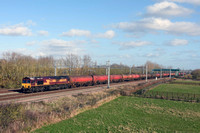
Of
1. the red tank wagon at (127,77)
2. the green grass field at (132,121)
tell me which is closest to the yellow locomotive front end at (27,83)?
the green grass field at (132,121)

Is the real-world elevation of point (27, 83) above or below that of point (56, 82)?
above

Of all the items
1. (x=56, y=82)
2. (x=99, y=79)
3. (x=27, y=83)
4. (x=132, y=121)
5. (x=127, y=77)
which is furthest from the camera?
(x=127, y=77)

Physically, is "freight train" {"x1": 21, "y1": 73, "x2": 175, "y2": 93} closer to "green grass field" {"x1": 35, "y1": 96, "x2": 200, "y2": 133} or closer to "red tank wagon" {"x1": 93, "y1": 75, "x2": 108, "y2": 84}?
"red tank wagon" {"x1": 93, "y1": 75, "x2": 108, "y2": 84}

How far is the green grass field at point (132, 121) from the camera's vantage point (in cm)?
1744

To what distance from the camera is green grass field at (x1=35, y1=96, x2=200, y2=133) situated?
17438mm

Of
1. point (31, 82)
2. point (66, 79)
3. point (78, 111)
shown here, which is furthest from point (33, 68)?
point (78, 111)

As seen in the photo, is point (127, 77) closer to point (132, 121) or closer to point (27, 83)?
point (27, 83)

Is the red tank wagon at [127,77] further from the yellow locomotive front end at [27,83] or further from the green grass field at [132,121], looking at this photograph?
the green grass field at [132,121]

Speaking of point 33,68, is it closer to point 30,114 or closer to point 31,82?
point 31,82

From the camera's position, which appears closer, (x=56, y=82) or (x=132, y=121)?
(x=132, y=121)

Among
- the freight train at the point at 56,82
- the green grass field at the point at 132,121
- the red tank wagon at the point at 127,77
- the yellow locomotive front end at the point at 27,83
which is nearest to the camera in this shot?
the green grass field at the point at 132,121

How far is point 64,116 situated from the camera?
2052 centimetres

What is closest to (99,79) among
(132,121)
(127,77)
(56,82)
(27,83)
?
(56,82)

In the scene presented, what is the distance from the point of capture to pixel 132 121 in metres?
20.2
